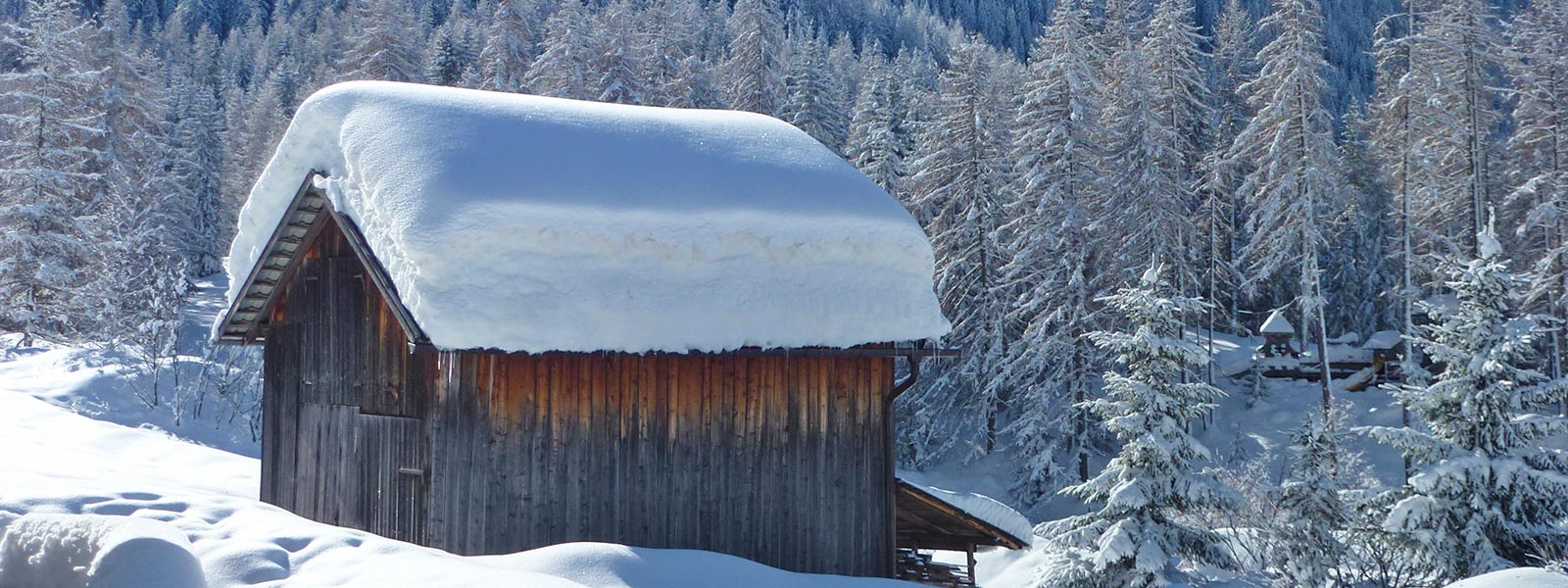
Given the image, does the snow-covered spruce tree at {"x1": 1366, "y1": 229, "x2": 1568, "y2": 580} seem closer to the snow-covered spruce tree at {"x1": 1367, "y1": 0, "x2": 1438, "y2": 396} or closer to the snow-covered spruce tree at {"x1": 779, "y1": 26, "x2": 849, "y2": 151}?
the snow-covered spruce tree at {"x1": 1367, "y1": 0, "x2": 1438, "y2": 396}

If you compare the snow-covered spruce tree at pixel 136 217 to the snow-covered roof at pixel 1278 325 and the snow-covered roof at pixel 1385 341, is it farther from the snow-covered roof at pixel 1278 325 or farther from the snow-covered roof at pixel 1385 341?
the snow-covered roof at pixel 1385 341

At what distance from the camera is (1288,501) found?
45.2ft

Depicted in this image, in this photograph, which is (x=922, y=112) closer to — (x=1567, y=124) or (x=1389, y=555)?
(x=1567, y=124)

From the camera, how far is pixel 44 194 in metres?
34.2

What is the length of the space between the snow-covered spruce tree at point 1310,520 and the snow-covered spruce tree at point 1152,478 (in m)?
1.37

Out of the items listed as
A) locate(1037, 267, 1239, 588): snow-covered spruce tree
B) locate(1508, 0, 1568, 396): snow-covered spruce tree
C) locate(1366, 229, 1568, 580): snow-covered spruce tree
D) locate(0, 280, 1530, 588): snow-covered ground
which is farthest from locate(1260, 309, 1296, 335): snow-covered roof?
locate(1037, 267, 1239, 588): snow-covered spruce tree

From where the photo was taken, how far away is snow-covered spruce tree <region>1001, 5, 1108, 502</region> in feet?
97.0

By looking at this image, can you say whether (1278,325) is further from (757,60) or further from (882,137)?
(757,60)

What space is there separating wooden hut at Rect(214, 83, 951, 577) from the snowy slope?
149cm

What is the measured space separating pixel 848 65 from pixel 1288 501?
224ft

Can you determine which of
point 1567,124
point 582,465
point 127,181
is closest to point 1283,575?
point 582,465

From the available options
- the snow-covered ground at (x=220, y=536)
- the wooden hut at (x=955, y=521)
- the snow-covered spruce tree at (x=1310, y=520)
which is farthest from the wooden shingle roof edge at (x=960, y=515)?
the snow-covered spruce tree at (x=1310, y=520)

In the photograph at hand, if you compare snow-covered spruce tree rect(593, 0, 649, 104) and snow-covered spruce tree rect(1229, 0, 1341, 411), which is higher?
snow-covered spruce tree rect(593, 0, 649, 104)

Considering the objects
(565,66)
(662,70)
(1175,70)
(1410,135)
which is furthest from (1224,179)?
(565,66)
